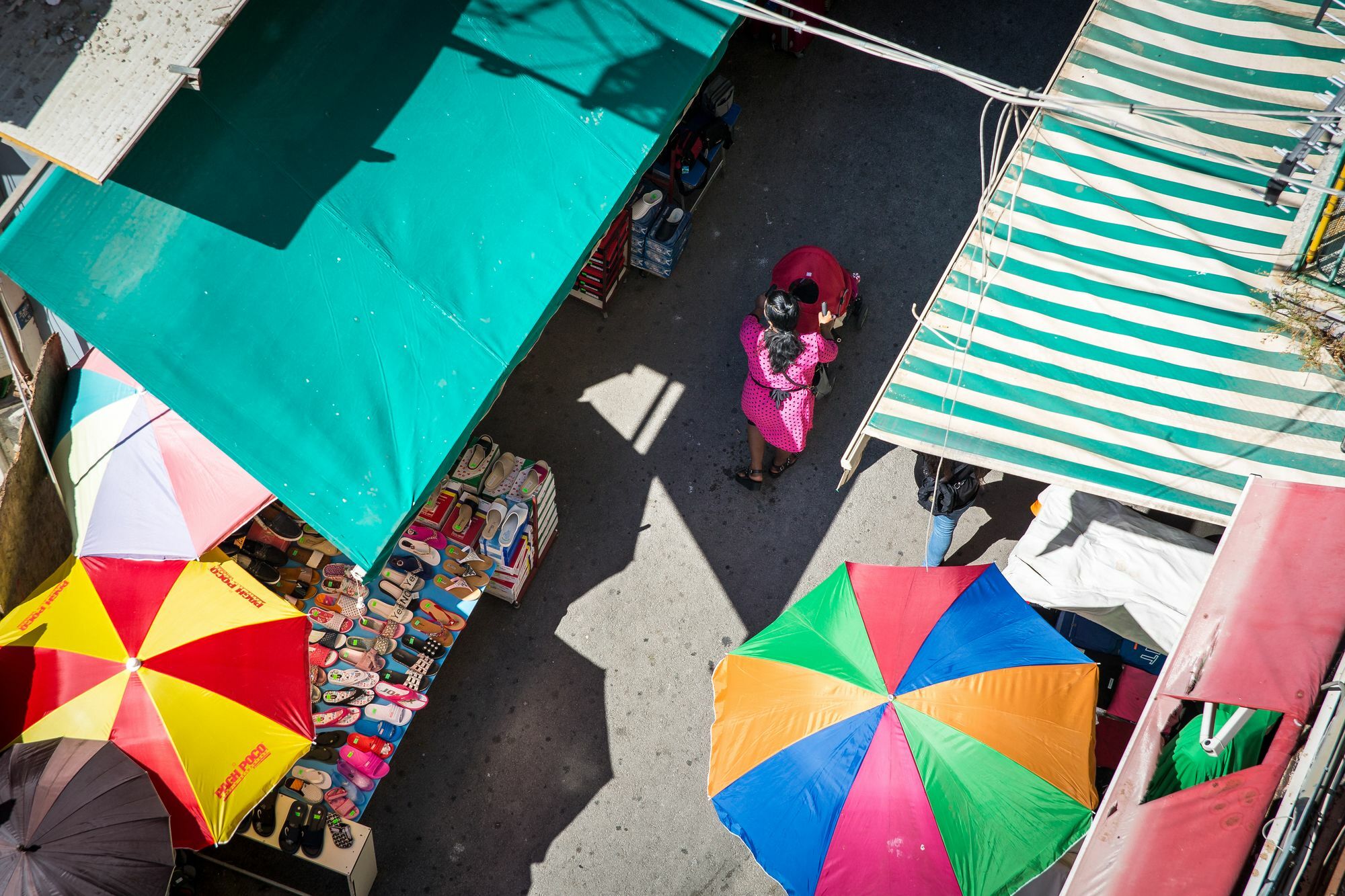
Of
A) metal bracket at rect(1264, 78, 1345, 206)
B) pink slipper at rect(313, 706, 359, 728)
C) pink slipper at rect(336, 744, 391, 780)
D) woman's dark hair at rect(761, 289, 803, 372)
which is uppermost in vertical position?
metal bracket at rect(1264, 78, 1345, 206)

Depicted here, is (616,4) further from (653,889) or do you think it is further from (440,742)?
(653,889)

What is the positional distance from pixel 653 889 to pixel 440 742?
1.70m

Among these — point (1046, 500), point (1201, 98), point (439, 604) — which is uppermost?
point (1201, 98)

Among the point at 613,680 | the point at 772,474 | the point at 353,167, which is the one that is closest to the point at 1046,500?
the point at 772,474

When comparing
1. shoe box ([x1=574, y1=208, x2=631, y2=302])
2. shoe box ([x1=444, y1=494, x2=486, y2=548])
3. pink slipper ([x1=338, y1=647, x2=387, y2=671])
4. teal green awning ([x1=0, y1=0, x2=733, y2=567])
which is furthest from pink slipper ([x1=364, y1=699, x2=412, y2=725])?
shoe box ([x1=574, y1=208, x2=631, y2=302])

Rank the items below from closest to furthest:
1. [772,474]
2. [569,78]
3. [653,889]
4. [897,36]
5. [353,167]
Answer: [353,167]
[569,78]
[653,889]
[772,474]
[897,36]

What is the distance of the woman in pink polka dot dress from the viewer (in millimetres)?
6781

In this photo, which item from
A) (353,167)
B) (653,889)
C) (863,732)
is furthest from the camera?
(653,889)

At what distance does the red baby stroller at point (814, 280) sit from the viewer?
7387 mm

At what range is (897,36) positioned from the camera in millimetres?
9422

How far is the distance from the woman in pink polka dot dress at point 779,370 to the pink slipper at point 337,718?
10.7 feet

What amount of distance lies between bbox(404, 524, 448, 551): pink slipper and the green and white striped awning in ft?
9.06

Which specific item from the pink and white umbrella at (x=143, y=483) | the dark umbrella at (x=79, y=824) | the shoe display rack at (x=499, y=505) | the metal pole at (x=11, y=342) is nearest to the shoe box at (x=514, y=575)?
the shoe display rack at (x=499, y=505)

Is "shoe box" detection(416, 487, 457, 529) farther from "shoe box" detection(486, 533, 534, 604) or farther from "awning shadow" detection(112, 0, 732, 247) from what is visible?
"awning shadow" detection(112, 0, 732, 247)
